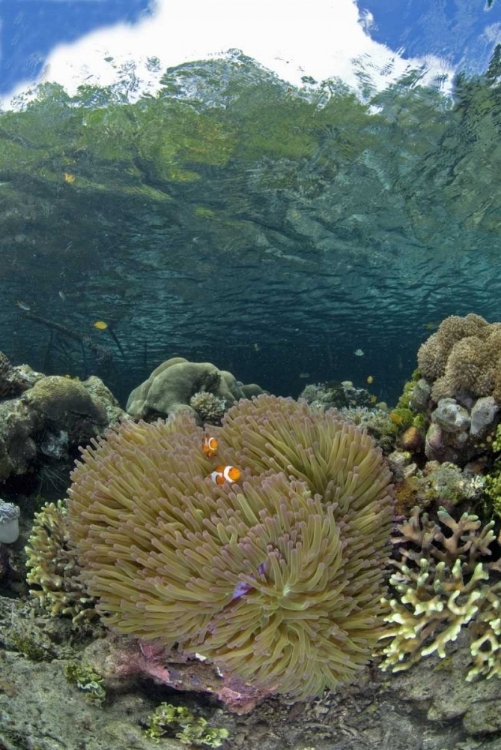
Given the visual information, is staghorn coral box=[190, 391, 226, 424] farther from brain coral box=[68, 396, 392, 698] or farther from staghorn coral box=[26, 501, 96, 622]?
brain coral box=[68, 396, 392, 698]

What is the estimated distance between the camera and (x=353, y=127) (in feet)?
41.6

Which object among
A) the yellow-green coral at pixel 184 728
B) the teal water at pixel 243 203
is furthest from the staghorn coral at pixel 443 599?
the teal water at pixel 243 203

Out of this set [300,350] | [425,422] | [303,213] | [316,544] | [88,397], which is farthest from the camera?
[300,350]

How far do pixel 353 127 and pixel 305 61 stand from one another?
2477 millimetres

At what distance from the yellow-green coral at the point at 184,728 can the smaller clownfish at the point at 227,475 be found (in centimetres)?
150

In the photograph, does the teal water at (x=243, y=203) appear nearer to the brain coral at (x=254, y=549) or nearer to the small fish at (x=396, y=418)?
the small fish at (x=396, y=418)

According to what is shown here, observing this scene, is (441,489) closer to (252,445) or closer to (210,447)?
(252,445)

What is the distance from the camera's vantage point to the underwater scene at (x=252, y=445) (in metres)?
2.92

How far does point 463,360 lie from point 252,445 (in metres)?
1.92

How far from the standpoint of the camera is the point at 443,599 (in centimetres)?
312

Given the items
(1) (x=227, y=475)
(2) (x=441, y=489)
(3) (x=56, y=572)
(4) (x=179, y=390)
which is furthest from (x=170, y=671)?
(4) (x=179, y=390)

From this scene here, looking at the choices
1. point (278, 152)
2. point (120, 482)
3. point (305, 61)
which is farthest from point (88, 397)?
point (278, 152)

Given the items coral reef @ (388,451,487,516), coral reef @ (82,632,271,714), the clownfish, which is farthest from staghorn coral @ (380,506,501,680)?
the clownfish

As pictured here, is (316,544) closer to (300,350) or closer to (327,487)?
(327,487)
